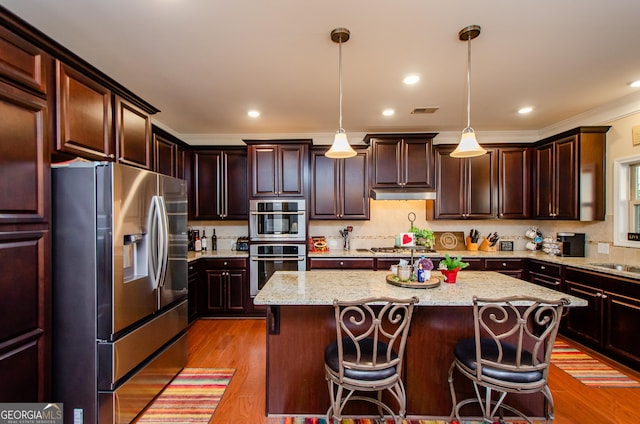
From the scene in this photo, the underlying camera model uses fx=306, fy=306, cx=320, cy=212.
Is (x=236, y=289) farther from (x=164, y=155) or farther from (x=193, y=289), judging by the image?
(x=164, y=155)

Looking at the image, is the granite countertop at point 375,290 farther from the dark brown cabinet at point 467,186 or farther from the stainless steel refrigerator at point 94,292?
the dark brown cabinet at point 467,186

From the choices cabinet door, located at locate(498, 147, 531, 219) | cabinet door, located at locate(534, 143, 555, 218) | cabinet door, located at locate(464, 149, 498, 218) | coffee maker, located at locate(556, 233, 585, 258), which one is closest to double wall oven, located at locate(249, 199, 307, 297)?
cabinet door, located at locate(464, 149, 498, 218)

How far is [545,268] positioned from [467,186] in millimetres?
1398

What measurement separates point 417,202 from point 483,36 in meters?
2.82

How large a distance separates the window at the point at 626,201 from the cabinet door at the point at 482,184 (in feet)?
4.09

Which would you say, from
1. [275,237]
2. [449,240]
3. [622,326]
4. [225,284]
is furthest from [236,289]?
[622,326]

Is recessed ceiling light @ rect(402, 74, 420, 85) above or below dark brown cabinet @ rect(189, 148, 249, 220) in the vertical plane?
above

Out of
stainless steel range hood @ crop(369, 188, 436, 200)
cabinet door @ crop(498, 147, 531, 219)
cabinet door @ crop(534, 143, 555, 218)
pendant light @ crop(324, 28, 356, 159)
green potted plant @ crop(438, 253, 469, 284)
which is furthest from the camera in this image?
cabinet door @ crop(498, 147, 531, 219)

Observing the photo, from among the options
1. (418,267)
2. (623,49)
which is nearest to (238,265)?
(418,267)

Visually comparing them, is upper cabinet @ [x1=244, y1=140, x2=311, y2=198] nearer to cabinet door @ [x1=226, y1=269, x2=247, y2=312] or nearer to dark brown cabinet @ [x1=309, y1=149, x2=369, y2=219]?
dark brown cabinet @ [x1=309, y1=149, x2=369, y2=219]

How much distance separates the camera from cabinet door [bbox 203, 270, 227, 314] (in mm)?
4176

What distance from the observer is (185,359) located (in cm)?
289

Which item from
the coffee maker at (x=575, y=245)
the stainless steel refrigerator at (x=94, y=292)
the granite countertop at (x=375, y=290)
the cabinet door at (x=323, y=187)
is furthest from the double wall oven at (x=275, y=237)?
the coffee maker at (x=575, y=245)

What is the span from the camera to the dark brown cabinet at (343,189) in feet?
14.4
